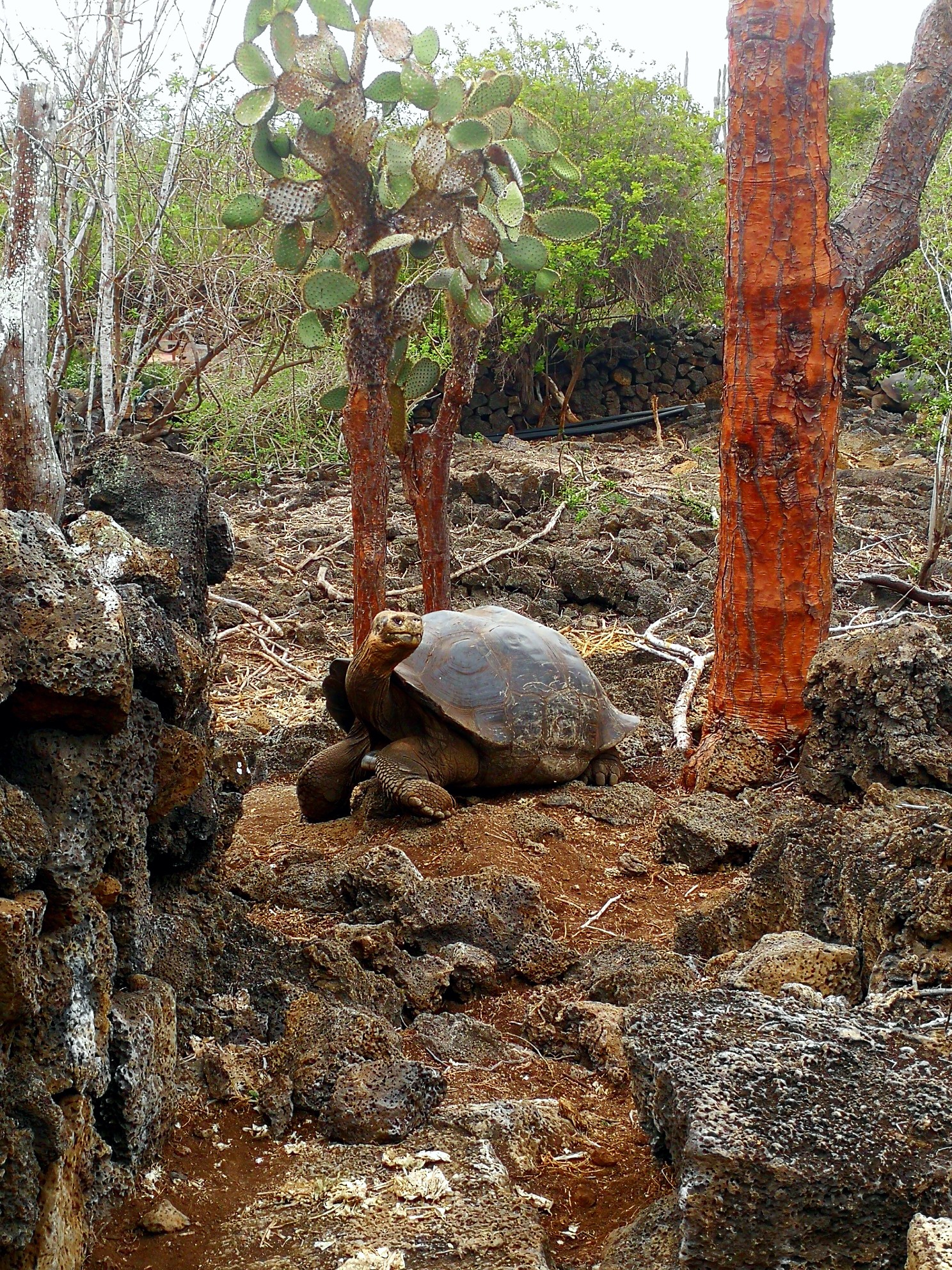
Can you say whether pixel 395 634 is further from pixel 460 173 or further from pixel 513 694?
pixel 460 173

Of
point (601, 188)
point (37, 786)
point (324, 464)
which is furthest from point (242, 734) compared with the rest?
point (601, 188)

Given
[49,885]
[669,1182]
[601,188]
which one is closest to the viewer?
[49,885]

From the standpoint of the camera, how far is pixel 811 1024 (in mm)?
1656

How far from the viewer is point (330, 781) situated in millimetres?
4426

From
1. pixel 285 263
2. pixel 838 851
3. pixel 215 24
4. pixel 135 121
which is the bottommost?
pixel 838 851

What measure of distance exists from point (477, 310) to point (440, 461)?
0.71 meters

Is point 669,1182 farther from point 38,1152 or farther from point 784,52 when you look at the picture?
point 784,52

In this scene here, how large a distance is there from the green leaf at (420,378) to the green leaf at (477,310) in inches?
13.5

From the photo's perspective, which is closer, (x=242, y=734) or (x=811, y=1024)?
(x=811, y=1024)

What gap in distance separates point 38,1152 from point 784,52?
3952mm

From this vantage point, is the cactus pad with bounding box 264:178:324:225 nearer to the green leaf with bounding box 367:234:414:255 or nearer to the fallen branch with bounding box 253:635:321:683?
the green leaf with bounding box 367:234:414:255

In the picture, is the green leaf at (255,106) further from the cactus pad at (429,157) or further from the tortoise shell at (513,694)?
the tortoise shell at (513,694)

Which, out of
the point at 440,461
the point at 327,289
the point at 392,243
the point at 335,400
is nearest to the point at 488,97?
the point at 392,243

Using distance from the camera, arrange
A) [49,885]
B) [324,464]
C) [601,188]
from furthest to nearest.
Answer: [601,188] → [324,464] → [49,885]
